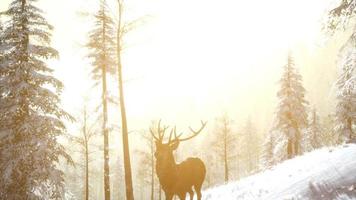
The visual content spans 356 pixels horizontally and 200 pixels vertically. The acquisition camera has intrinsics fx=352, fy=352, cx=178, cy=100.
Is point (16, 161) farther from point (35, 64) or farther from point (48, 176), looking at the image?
point (35, 64)

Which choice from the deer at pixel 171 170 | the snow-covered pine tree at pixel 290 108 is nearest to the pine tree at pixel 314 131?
the snow-covered pine tree at pixel 290 108

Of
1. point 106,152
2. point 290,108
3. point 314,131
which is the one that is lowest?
point 106,152

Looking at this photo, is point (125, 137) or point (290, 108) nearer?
point (125, 137)

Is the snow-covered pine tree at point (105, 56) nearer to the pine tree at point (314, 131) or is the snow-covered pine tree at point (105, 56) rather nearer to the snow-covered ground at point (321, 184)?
the snow-covered ground at point (321, 184)

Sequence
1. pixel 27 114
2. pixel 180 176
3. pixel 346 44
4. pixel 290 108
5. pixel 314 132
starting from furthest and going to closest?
pixel 314 132, pixel 290 108, pixel 27 114, pixel 180 176, pixel 346 44

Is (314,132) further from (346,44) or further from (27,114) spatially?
(27,114)

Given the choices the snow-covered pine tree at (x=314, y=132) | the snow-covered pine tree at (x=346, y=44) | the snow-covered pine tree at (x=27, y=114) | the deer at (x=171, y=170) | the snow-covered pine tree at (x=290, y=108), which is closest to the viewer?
the snow-covered pine tree at (x=346, y=44)

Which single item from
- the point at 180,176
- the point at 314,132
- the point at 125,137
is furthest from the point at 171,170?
the point at 314,132

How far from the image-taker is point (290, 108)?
3903 cm

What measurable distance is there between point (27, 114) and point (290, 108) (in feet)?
98.0

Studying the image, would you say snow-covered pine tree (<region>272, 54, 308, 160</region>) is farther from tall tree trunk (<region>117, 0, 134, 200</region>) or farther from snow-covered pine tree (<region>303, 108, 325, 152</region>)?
tall tree trunk (<region>117, 0, 134, 200</region>)

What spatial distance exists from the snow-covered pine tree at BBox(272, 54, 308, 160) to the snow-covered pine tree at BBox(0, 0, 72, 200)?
91.8 ft

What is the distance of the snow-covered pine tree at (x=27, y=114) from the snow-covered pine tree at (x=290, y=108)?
28.0 metres

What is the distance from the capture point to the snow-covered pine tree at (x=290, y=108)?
38875 mm
